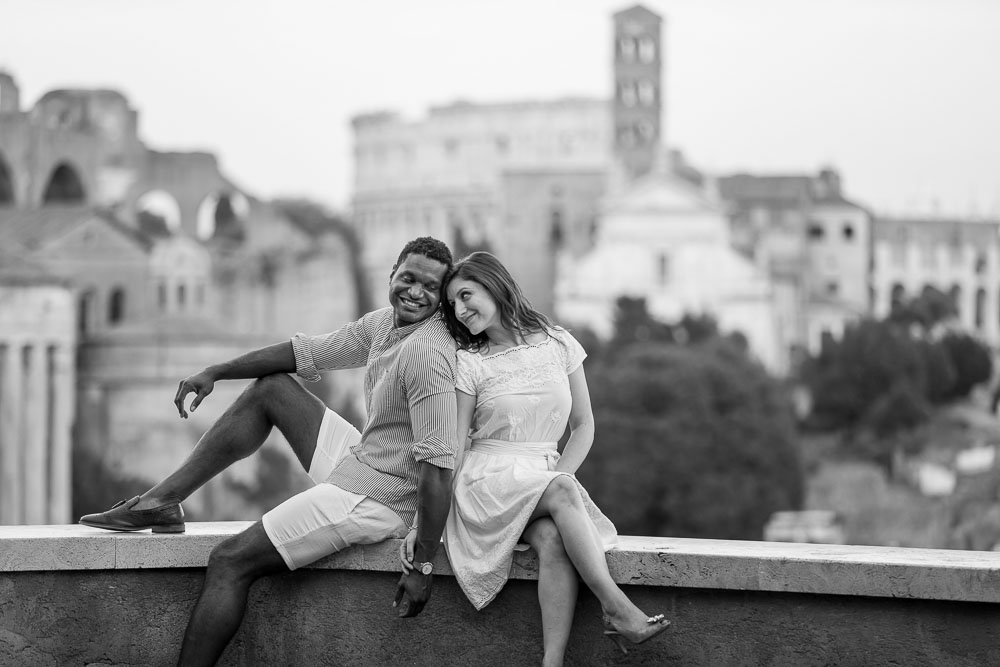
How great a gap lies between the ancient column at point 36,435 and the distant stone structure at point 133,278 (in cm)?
7

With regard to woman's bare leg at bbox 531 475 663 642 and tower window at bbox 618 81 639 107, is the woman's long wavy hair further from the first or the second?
tower window at bbox 618 81 639 107

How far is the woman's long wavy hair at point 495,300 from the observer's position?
23.1 ft

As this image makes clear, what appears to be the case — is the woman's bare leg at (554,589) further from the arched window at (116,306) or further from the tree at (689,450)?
the arched window at (116,306)

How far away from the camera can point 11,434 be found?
40.7 m

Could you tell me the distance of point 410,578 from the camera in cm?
677

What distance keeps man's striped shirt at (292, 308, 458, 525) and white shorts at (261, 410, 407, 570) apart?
47 mm

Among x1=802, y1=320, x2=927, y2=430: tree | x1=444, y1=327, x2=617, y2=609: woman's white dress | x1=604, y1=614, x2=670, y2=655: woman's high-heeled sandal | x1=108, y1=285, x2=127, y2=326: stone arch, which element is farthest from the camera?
x1=802, y1=320, x2=927, y2=430: tree

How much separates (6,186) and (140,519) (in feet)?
178

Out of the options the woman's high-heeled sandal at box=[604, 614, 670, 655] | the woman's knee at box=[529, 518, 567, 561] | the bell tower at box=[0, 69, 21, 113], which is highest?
the bell tower at box=[0, 69, 21, 113]

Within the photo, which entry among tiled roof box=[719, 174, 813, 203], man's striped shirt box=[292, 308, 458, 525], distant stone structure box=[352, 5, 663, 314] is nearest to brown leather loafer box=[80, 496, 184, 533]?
man's striped shirt box=[292, 308, 458, 525]

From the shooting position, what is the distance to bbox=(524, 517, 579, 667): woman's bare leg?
21.9 ft

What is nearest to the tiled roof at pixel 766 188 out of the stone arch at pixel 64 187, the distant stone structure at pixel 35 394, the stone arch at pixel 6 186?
the stone arch at pixel 64 187

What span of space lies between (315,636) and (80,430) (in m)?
39.3

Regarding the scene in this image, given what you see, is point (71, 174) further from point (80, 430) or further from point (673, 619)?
point (673, 619)
